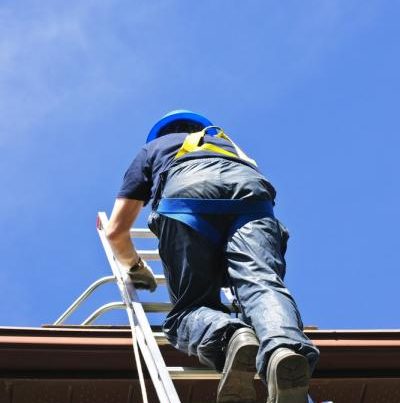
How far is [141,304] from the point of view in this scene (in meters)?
5.02

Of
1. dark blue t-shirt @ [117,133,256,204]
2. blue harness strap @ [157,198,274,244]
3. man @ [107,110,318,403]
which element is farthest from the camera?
dark blue t-shirt @ [117,133,256,204]

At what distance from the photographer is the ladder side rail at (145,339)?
3.76 m

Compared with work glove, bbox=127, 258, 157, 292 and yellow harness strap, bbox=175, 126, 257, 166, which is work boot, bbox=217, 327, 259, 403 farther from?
work glove, bbox=127, 258, 157, 292

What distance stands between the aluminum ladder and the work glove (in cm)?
7

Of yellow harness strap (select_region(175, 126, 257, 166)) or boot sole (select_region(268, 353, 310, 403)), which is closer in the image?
boot sole (select_region(268, 353, 310, 403))

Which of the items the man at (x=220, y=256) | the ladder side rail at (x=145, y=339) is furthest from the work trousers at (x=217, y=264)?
the ladder side rail at (x=145, y=339)

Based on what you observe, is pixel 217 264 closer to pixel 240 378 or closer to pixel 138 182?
pixel 240 378

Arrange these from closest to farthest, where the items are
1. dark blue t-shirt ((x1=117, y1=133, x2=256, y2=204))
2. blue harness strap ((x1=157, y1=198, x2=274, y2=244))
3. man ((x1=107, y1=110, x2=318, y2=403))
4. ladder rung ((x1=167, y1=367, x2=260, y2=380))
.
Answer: man ((x1=107, y1=110, x2=318, y2=403))
ladder rung ((x1=167, y1=367, x2=260, y2=380))
blue harness strap ((x1=157, y1=198, x2=274, y2=244))
dark blue t-shirt ((x1=117, y1=133, x2=256, y2=204))

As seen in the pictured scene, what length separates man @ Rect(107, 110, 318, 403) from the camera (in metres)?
3.63

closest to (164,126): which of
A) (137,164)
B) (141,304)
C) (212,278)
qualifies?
(137,164)

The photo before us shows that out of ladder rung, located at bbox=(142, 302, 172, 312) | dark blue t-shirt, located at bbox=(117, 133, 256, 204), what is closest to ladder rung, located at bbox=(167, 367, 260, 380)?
ladder rung, located at bbox=(142, 302, 172, 312)

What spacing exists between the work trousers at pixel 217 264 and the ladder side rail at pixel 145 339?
5.5 inches

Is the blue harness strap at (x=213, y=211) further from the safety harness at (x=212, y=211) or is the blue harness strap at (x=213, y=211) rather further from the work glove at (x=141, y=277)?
the work glove at (x=141, y=277)

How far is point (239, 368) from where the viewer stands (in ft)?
12.3
